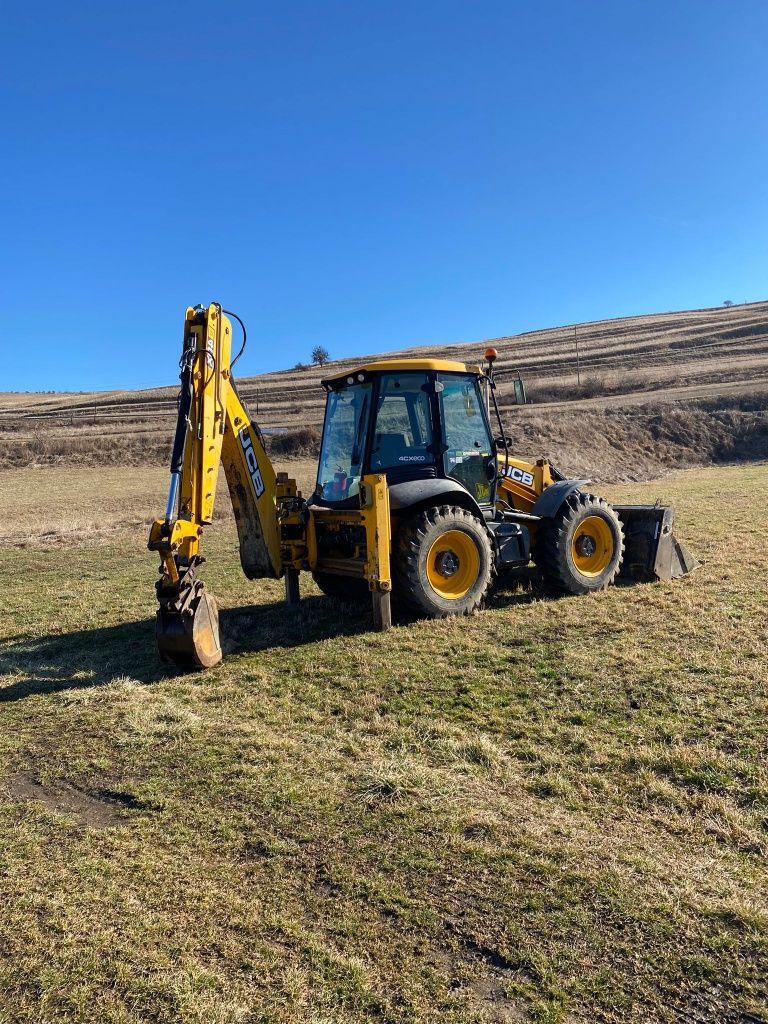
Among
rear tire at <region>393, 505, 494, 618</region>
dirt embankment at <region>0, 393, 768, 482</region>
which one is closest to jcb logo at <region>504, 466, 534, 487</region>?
rear tire at <region>393, 505, 494, 618</region>

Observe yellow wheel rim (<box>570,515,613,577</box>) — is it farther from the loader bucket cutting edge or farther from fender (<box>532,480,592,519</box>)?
the loader bucket cutting edge

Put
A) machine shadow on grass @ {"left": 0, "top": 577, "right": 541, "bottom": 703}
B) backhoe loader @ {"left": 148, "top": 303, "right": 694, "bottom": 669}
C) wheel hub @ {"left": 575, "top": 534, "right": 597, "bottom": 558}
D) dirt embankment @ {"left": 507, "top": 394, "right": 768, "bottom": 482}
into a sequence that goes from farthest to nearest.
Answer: dirt embankment @ {"left": 507, "top": 394, "right": 768, "bottom": 482} < wheel hub @ {"left": 575, "top": 534, "right": 597, "bottom": 558} < machine shadow on grass @ {"left": 0, "top": 577, "right": 541, "bottom": 703} < backhoe loader @ {"left": 148, "top": 303, "right": 694, "bottom": 669}

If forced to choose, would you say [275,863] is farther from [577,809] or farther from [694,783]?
[694,783]

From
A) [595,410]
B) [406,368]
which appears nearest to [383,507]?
[406,368]

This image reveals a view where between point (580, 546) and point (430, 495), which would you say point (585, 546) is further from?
point (430, 495)

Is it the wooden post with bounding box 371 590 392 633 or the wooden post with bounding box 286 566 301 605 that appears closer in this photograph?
the wooden post with bounding box 371 590 392 633

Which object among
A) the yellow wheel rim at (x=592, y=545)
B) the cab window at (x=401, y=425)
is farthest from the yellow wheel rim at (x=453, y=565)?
the yellow wheel rim at (x=592, y=545)

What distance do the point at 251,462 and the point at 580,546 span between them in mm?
4008

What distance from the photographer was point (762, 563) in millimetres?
9430

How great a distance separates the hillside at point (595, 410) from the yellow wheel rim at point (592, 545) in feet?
52.6

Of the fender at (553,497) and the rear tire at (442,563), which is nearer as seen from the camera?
the rear tire at (442,563)

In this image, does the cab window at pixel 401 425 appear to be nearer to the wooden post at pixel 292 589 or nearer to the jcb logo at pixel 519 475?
the jcb logo at pixel 519 475

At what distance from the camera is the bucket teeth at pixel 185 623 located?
20.1 feet

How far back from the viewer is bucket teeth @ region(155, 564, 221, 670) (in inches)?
241
